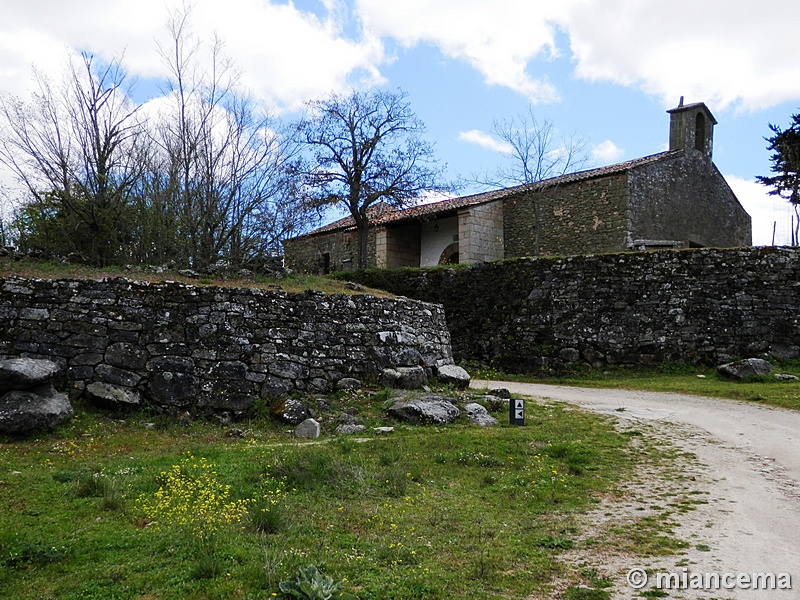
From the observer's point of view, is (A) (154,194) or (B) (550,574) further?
(A) (154,194)

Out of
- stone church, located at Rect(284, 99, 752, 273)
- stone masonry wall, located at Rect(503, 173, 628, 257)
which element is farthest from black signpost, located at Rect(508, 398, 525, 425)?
stone masonry wall, located at Rect(503, 173, 628, 257)

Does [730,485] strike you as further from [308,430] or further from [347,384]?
[347,384]

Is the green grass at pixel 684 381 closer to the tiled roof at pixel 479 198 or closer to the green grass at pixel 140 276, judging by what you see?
the green grass at pixel 140 276

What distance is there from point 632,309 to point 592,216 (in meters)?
6.57

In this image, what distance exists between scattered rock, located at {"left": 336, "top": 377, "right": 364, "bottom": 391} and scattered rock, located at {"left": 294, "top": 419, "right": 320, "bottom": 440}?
1.75m

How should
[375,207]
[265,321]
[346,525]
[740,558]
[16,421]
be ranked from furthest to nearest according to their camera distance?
1. [375,207]
2. [265,321]
3. [16,421]
4. [346,525]
5. [740,558]

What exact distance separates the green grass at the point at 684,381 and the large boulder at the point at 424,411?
6794 mm

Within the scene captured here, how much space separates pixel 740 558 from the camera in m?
4.80

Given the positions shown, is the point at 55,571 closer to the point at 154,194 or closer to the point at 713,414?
the point at 713,414

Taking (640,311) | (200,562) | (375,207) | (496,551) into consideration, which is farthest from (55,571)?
(375,207)

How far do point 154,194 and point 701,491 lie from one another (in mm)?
14586

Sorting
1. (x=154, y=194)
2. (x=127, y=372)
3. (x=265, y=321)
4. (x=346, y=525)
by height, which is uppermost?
(x=154, y=194)

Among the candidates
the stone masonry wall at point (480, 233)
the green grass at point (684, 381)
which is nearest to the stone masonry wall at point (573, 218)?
the stone masonry wall at point (480, 233)

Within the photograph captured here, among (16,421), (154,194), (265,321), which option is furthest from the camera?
(154,194)
